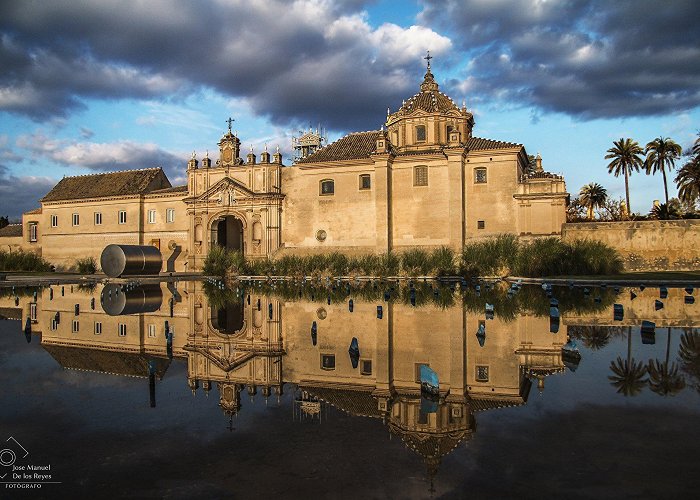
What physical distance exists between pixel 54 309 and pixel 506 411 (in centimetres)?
1771

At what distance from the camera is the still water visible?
4750mm

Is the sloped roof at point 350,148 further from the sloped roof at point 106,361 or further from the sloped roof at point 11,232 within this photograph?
the sloped roof at point 11,232

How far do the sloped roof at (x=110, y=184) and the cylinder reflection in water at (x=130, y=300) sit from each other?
22086 mm

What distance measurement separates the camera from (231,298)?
2292cm

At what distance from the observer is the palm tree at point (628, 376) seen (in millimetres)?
7730

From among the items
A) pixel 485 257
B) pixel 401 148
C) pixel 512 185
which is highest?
pixel 401 148

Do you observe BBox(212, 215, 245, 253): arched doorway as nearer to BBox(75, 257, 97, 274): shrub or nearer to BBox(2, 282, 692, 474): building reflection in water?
BBox(75, 257, 97, 274): shrub

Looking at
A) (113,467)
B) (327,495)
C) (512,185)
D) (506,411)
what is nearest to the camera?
(327,495)

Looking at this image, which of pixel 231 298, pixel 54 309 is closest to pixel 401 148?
pixel 231 298

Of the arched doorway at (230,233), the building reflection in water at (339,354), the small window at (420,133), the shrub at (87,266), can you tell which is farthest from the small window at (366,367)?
the shrub at (87,266)

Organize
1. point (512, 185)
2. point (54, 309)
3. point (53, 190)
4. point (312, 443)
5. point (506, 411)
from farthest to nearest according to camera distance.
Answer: point (53, 190) → point (512, 185) → point (54, 309) → point (506, 411) → point (312, 443)

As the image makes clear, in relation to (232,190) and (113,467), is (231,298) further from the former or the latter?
(232,190)

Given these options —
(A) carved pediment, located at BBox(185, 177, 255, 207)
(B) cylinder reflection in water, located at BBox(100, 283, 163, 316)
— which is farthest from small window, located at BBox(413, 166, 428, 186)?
(B) cylinder reflection in water, located at BBox(100, 283, 163, 316)

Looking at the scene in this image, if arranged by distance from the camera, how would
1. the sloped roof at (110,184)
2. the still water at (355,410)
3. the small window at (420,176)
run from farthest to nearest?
the sloped roof at (110,184) → the small window at (420,176) → the still water at (355,410)
